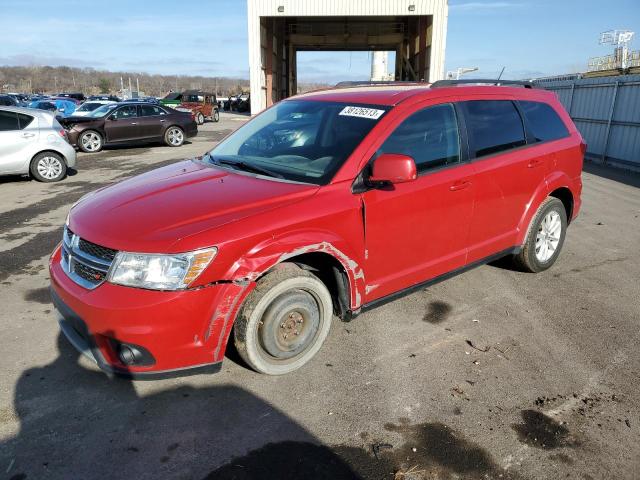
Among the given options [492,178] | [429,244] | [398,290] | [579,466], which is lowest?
[579,466]

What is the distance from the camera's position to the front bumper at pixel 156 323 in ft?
8.50

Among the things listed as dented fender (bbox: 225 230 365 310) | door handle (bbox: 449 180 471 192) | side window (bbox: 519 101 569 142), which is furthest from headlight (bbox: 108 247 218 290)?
side window (bbox: 519 101 569 142)

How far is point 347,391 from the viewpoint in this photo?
3.06 meters

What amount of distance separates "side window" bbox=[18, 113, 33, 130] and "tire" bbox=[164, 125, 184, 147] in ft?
24.0

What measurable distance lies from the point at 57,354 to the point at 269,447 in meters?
1.84

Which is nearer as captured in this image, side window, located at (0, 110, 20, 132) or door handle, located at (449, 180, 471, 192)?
door handle, located at (449, 180, 471, 192)

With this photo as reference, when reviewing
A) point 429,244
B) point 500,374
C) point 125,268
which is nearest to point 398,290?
point 429,244

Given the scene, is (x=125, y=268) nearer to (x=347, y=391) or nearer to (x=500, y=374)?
(x=347, y=391)

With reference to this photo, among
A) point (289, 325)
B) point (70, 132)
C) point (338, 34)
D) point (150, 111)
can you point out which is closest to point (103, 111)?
point (70, 132)

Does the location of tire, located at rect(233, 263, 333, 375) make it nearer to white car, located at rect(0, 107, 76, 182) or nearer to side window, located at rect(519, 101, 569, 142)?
side window, located at rect(519, 101, 569, 142)

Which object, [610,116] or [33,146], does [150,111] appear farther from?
[610,116]

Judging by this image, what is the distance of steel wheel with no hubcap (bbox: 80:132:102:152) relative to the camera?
609 inches

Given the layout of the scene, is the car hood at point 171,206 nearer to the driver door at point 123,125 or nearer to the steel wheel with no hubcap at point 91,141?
the steel wheel with no hubcap at point 91,141

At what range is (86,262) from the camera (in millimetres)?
2844
